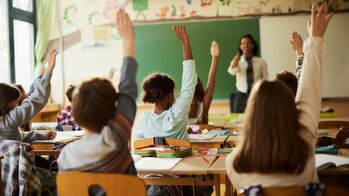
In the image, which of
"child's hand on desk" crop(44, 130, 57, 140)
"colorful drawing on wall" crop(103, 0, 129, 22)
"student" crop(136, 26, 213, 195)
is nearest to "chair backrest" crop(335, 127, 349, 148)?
"student" crop(136, 26, 213, 195)

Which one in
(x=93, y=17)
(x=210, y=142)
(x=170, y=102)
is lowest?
(x=210, y=142)

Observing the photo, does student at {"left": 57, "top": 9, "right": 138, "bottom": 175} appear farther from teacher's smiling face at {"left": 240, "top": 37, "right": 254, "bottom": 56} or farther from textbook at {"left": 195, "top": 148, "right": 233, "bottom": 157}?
teacher's smiling face at {"left": 240, "top": 37, "right": 254, "bottom": 56}

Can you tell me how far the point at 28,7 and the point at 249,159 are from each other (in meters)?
5.89

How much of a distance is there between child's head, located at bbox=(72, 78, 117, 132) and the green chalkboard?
4.47 metres

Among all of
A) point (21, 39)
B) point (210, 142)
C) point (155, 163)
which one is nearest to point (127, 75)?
point (155, 163)

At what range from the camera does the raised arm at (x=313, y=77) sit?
1.63m

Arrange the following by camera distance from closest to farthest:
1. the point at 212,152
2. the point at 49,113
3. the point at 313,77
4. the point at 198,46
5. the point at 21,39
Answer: the point at 313,77 → the point at 212,152 → the point at 198,46 → the point at 21,39 → the point at 49,113

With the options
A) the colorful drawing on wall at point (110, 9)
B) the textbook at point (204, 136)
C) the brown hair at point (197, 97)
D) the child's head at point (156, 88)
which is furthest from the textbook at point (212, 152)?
the colorful drawing on wall at point (110, 9)

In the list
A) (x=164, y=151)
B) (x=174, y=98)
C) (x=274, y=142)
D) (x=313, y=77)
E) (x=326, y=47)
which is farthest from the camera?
(x=326, y=47)

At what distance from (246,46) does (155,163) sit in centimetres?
406

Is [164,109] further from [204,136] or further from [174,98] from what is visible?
[204,136]

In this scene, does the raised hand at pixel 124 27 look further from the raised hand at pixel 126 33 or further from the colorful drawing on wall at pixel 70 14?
the colorful drawing on wall at pixel 70 14

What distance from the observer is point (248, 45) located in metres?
5.88

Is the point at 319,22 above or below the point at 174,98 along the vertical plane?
above
